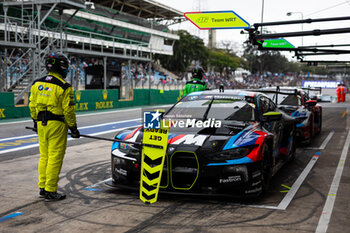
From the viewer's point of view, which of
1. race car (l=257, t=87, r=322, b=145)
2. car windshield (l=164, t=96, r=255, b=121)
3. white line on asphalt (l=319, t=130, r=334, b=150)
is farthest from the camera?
white line on asphalt (l=319, t=130, r=334, b=150)

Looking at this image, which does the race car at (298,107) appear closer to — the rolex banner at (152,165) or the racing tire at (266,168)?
the racing tire at (266,168)

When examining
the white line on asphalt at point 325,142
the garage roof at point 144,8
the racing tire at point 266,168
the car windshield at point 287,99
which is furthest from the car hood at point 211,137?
the garage roof at point 144,8

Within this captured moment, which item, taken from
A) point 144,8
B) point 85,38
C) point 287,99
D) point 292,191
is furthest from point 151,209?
point 144,8

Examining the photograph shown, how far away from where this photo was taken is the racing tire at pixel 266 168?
548 cm

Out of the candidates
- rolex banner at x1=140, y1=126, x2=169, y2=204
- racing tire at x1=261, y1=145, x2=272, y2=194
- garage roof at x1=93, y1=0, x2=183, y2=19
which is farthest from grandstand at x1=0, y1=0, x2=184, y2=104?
racing tire at x1=261, y1=145, x2=272, y2=194

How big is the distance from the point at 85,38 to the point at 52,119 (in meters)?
34.2

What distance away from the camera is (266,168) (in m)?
5.67

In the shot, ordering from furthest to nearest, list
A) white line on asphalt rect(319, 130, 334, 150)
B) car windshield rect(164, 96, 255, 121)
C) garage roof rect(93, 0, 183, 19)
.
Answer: garage roof rect(93, 0, 183, 19), white line on asphalt rect(319, 130, 334, 150), car windshield rect(164, 96, 255, 121)

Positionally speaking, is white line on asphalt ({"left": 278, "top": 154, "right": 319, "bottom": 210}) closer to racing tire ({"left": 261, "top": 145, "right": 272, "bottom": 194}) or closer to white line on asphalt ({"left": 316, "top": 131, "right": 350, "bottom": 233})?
racing tire ({"left": 261, "top": 145, "right": 272, "bottom": 194})

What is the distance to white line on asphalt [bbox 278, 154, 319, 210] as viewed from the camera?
527 cm

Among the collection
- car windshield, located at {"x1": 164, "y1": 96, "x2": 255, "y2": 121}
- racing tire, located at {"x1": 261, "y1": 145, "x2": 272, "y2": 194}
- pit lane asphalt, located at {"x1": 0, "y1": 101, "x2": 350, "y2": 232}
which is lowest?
pit lane asphalt, located at {"x1": 0, "y1": 101, "x2": 350, "y2": 232}

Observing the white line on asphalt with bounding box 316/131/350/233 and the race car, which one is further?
the race car

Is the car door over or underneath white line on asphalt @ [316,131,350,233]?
over

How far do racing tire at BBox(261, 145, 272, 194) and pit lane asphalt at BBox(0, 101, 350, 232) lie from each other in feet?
0.60
